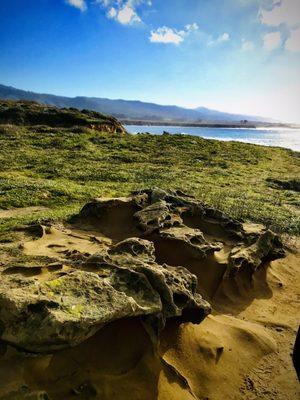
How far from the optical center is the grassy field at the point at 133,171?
23125 mm

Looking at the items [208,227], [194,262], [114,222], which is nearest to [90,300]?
[194,262]

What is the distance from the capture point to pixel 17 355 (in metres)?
6.80

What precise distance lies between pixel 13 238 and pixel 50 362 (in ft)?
25.4

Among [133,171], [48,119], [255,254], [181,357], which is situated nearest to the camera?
[181,357]

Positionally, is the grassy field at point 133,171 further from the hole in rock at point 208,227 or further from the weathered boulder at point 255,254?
the weathered boulder at point 255,254

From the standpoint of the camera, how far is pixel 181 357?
30.5 ft

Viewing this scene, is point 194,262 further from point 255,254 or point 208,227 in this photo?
point 208,227

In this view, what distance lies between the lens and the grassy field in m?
23.1

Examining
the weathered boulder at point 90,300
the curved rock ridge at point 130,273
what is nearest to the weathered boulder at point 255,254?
the curved rock ridge at point 130,273

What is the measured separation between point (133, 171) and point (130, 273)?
26.6 m

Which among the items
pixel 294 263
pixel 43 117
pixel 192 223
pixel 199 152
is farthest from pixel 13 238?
pixel 43 117

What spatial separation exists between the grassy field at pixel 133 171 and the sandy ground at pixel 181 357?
8.08 m

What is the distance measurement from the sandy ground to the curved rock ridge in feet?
1.04

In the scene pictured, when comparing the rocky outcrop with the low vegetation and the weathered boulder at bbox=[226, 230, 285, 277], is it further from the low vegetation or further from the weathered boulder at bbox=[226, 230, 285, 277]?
the weathered boulder at bbox=[226, 230, 285, 277]
